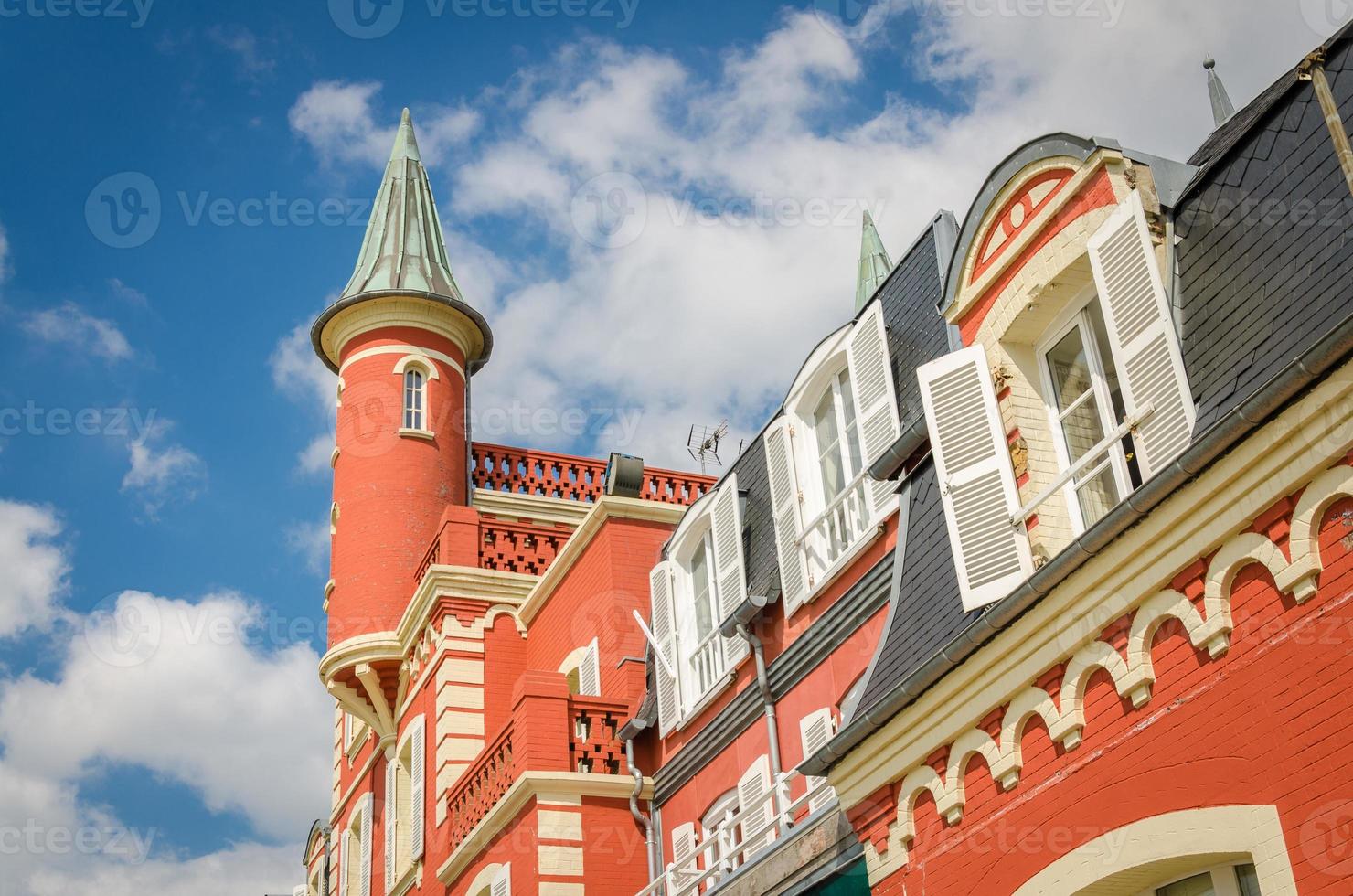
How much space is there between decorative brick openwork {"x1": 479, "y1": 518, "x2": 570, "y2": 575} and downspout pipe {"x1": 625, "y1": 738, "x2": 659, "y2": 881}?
209 inches

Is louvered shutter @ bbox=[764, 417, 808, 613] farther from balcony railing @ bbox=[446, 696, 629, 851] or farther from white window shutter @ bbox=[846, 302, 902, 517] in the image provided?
balcony railing @ bbox=[446, 696, 629, 851]

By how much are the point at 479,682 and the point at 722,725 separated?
6.14 metres

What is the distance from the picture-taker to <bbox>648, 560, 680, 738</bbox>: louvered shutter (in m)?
16.5

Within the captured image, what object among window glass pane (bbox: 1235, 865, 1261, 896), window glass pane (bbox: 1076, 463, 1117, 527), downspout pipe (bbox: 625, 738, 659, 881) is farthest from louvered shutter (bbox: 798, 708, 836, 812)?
window glass pane (bbox: 1235, 865, 1261, 896)

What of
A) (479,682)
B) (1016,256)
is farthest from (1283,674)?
(479,682)

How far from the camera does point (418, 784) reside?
21.3 m

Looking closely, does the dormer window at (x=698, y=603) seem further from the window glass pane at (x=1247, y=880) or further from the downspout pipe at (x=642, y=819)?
the window glass pane at (x=1247, y=880)

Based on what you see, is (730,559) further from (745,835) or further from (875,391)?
(875,391)

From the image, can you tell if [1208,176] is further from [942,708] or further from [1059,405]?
[942,708]

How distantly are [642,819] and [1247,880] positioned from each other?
10246 millimetres

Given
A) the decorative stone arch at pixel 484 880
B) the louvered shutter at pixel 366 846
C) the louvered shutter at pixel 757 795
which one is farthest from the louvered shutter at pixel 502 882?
the louvered shutter at pixel 366 846

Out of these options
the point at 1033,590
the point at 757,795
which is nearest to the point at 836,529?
the point at 757,795

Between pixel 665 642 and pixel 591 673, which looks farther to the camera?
pixel 591 673

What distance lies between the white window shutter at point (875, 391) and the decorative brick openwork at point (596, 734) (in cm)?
587
